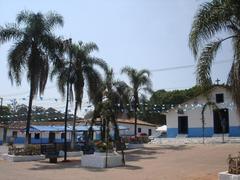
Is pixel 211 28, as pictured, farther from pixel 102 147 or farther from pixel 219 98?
pixel 219 98

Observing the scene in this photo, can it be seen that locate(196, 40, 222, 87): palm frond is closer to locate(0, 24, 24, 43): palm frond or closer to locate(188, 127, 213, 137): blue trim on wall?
locate(0, 24, 24, 43): palm frond

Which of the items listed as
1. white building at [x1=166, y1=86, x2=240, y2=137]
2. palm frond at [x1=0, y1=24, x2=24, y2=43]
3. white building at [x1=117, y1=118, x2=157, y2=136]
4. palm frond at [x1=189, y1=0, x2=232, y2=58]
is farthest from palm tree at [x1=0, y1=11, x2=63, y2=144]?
white building at [x1=117, y1=118, x2=157, y2=136]

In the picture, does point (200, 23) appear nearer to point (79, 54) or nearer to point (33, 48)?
point (33, 48)

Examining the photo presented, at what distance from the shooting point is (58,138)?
5644 cm

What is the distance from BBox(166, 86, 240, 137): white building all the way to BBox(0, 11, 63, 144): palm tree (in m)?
20.9

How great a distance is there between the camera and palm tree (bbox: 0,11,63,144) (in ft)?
78.6

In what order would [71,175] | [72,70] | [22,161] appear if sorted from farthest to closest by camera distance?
1. [72,70]
2. [22,161]
3. [71,175]

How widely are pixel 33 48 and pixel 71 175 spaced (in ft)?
35.7

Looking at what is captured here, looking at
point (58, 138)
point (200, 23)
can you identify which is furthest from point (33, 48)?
point (58, 138)

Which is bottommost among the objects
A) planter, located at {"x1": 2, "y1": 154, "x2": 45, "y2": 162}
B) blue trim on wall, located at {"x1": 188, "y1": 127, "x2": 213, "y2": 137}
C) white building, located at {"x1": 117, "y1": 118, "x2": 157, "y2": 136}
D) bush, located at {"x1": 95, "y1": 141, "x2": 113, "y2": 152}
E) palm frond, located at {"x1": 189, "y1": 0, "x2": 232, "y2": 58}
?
planter, located at {"x1": 2, "y1": 154, "x2": 45, "y2": 162}

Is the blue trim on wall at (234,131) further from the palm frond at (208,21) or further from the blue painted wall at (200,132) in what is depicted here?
the palm frond at (208,21)

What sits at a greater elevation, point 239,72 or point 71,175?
point 239,72

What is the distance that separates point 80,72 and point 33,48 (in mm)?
5443

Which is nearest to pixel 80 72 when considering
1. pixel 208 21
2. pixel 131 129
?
pixel 208 21
